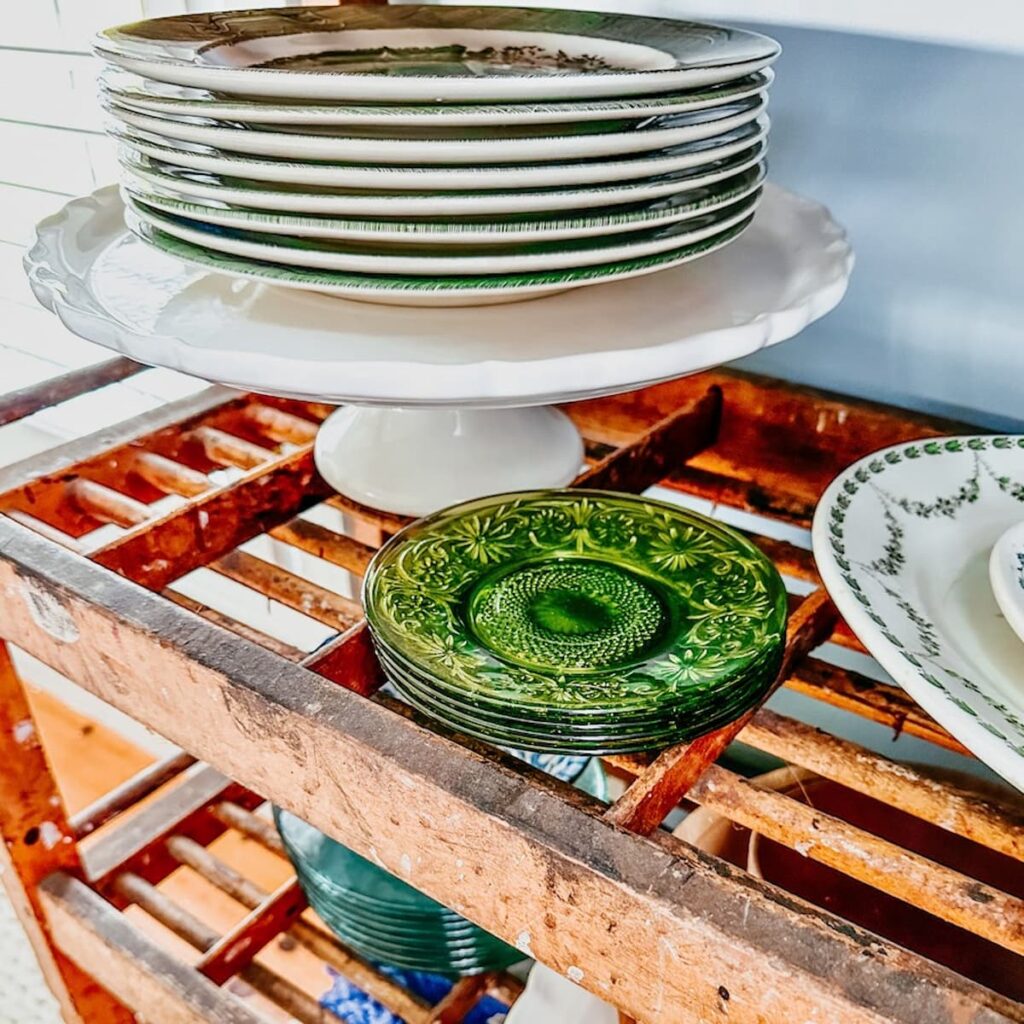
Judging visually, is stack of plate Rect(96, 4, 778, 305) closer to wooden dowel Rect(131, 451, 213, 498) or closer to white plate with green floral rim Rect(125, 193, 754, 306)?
white plate with green floral rim Rect(125, 193, 754, 306)

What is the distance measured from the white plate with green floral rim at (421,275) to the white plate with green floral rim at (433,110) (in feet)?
0.19

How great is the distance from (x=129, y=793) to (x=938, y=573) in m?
0.80

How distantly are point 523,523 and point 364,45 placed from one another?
0.32m

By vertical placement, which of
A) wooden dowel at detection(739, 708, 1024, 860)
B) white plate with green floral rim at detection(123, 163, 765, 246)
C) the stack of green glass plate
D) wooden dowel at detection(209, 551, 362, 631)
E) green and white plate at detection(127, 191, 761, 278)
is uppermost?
white plate with green floral rim at detection(123, 163, 765, 246)

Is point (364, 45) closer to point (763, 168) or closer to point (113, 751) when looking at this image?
point (763, 168)

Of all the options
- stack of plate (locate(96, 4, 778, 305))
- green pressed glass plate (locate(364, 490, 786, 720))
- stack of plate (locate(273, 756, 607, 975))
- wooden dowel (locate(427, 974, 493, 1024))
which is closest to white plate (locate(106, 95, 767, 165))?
stack of plate (locate(96, 4, 778, 305))

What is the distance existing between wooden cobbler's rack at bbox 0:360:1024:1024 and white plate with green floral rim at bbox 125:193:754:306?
0.46 ft

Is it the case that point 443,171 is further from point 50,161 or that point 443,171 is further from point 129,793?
point 50,161

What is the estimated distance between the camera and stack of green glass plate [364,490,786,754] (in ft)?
1.24

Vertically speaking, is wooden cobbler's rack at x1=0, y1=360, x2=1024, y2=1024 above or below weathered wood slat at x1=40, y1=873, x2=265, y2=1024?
above

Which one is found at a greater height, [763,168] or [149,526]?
[763,168]

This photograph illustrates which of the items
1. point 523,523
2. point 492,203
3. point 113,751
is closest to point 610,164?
point 492,203

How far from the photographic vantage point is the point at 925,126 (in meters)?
0.64

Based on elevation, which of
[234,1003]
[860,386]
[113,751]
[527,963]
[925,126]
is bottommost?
[113,751]
